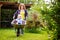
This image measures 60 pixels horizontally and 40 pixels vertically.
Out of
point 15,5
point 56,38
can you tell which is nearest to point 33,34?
point 15,5

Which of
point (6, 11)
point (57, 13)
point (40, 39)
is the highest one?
point (57, 13)

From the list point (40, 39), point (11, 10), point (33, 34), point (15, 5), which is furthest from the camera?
point (11, 10)

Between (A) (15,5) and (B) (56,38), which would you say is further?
(A) (15,5)

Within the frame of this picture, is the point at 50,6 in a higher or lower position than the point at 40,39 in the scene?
higher

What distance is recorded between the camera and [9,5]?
21.1 feet

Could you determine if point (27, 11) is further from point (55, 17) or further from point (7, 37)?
point (55, 17)

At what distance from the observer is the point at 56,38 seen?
2.83 meters

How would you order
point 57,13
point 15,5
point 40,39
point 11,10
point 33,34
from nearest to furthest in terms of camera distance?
point 57,13
point 40,39
point 33,34
point 15,5
point 11,10

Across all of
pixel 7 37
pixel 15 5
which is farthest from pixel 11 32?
pixel 15 5

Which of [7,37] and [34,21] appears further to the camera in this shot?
[34,21]

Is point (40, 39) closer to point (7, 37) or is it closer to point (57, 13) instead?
point (7, 37)

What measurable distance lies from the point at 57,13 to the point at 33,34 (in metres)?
2.94

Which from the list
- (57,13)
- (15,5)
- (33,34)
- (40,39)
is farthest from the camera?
(15,5)

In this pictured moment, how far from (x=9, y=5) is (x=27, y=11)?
939 mm
